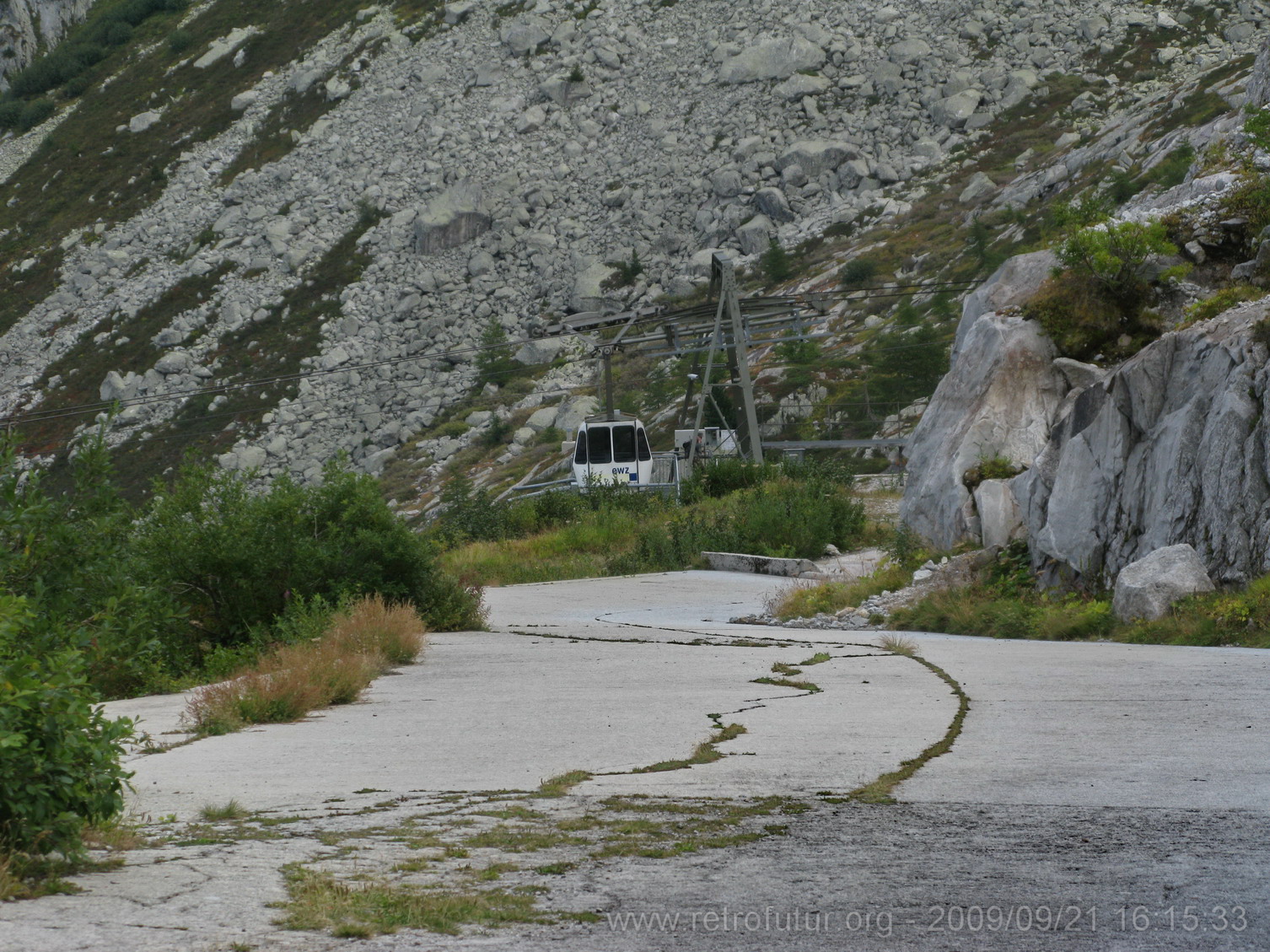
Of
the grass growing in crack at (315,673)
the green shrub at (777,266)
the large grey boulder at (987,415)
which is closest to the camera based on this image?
the grass growing in crack at (315,673)

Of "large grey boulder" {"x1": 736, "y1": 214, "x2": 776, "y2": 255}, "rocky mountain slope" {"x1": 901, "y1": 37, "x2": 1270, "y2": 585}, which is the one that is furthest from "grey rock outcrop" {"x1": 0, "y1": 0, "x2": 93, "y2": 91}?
"rocky mountain slope" {"x1": 901, "y1": 37, "x2": 1270, "y2": 585}

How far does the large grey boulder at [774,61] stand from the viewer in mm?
80562

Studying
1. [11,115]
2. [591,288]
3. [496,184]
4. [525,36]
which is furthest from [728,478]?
[11,115]

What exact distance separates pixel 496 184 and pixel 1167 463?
6898 cm

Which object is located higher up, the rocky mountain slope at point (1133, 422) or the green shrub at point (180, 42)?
the green shrub at point (180, 42)

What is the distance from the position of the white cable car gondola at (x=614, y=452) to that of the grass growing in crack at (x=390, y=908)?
35.0 meters

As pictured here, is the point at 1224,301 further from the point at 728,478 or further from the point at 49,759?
the point at 728,478

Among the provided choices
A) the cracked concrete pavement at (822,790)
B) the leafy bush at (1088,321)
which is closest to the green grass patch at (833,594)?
the leafy bush at (1088,321)

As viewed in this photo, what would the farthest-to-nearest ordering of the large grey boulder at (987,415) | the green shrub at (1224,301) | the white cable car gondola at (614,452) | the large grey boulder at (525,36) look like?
the large grey boulder at (525,36), the white cable car gondola at (614,452), the large grey boulder at (987,415), the green shrub at (1224,301)

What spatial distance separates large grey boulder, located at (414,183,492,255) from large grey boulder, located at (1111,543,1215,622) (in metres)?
66.2

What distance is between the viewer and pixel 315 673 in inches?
372

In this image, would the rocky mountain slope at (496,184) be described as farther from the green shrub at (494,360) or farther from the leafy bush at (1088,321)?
the leafy bush at (1088,321)

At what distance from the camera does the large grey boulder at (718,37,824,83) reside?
8056 centimetres

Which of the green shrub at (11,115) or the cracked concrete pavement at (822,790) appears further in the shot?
the green shrub at (11,115)
